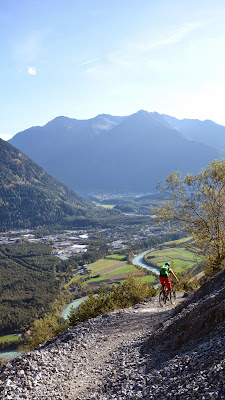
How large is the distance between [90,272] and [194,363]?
9730cm

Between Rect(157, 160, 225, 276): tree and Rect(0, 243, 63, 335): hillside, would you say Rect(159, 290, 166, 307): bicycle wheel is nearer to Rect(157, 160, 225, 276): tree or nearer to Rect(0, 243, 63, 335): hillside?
Rect(157, 160, 225, 276): tree

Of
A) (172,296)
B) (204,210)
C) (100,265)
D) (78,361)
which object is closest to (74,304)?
(100,265)

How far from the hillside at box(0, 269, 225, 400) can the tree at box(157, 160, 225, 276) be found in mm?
7793

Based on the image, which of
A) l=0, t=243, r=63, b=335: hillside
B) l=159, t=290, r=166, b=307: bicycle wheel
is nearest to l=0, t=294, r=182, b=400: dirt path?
l=159, t=290, r=166, b=307: bicycle wheel

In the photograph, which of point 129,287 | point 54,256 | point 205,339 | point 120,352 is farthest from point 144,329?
point 54,256

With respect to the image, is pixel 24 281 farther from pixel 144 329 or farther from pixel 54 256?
pixel 144 329

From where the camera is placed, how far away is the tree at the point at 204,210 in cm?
2198

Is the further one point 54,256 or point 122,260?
point 54,256

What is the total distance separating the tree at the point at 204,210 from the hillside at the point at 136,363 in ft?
25.6

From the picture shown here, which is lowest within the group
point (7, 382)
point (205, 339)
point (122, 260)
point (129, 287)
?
point (122, 260)

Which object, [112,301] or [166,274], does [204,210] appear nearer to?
[166,274]

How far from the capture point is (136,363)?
10453 millimetres

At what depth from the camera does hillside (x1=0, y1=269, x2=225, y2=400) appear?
727 cm

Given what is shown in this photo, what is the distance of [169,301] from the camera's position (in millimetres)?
18922
